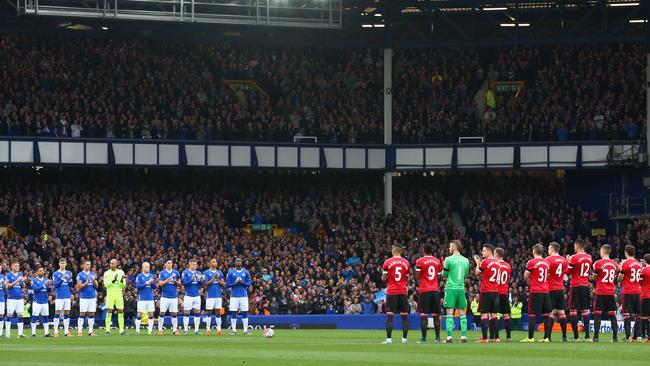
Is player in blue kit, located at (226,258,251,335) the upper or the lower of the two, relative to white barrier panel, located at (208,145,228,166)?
lower

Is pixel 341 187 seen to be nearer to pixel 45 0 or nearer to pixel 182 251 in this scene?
pixel 182 251

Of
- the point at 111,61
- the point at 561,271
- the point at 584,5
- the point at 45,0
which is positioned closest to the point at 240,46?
the point at 111,61

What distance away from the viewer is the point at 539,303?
1243 inches

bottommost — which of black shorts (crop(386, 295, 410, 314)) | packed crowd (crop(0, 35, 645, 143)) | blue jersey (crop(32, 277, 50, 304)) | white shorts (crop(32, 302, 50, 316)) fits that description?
white shorts (crop(32, 302, 50, 316))

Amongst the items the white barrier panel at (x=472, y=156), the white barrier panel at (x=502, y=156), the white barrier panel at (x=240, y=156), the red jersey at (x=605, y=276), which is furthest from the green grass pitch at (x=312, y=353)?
the white barrier panel at (x=502, y=156)

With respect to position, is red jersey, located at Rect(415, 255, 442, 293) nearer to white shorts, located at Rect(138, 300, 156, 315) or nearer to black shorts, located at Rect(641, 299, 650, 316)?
black shorts, located at Rect(641, 299, 650, 316)

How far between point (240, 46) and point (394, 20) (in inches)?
321

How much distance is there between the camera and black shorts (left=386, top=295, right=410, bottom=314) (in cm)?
3066

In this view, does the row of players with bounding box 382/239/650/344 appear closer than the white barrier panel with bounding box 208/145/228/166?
Yes

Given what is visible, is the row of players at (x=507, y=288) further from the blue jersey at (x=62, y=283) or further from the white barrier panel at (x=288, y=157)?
the white barrier panel at (x=288, y=157)

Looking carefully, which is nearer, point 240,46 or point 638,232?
point 638,232

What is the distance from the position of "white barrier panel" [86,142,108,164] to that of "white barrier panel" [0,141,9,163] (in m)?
3.61

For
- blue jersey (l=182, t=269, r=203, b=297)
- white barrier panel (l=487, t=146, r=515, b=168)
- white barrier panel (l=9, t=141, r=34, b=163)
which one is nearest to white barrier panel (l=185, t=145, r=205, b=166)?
white barrier panel (l=9, t=141, r=34, b=163)

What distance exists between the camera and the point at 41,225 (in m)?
55.7
